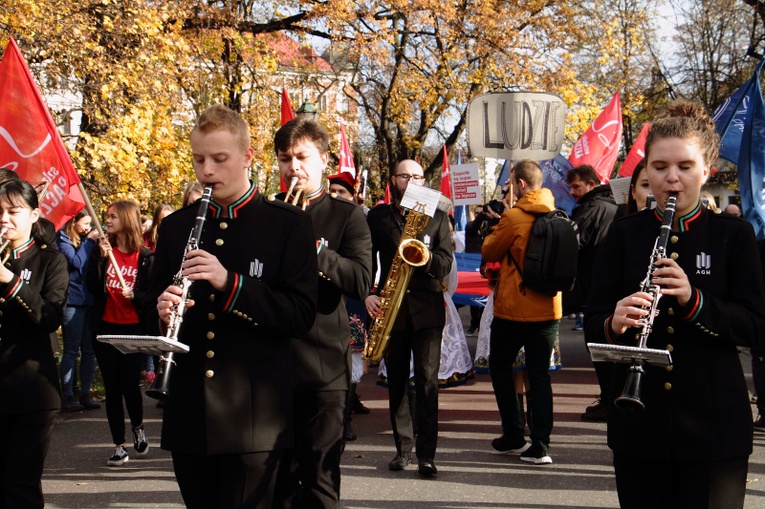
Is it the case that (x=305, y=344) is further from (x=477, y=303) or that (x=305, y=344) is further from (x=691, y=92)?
(x=691, y=92)

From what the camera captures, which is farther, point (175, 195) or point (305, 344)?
point (175, 195)

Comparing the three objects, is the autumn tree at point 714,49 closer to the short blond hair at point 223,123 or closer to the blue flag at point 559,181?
the blue flag at point 559,181

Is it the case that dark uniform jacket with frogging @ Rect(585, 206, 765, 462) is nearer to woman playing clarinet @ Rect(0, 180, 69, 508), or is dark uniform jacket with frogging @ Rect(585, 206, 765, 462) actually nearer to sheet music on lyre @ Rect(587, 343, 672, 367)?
sheet music on lyre @ Rect(587, 343, 672, 367)

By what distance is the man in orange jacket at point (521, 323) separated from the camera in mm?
6785

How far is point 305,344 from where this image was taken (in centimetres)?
441

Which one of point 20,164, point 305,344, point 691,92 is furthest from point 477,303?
point 691,92

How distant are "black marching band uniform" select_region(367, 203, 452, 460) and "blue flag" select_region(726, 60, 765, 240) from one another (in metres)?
2.92

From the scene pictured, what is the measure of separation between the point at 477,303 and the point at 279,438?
30.0 feet

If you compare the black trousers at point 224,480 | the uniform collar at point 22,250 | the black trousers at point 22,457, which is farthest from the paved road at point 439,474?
the black trousers at point 224,480

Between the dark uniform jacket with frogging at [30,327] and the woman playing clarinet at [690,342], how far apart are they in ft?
8.35

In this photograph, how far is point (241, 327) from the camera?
330 cm

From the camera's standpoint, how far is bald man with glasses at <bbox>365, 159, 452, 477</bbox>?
6.47 m

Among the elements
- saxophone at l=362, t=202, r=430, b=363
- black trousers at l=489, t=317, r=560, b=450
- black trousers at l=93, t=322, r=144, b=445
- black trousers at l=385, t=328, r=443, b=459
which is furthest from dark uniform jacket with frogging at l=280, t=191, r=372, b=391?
black trousers at l=93, t=322, r=144, b=445

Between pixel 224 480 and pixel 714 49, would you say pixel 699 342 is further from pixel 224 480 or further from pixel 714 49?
pixel 714 49
